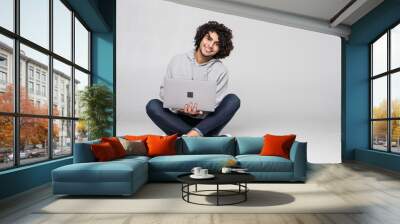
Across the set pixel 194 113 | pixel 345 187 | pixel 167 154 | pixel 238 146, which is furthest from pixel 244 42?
pixel 345 187

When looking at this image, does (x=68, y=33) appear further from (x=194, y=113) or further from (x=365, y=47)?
(x=365, y=47)

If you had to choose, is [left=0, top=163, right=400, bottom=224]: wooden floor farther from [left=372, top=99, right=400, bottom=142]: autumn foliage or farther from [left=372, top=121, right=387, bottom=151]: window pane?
[left=372, top=121, right=387, bottom=151]: window pane

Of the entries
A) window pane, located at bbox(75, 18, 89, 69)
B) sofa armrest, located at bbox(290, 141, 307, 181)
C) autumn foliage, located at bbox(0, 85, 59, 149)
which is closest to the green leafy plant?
window pane, located at bbox(75, 18, 89, 69)

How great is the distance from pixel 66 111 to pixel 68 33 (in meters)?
1.44

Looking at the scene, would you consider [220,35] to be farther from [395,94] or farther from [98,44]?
[395,94]

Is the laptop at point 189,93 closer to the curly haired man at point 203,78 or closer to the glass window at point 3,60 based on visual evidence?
the curly haired man at point 203,78

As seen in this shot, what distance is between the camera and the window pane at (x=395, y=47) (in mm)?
7668

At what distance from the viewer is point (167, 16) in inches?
312

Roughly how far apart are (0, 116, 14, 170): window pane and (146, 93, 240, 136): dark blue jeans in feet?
10.6

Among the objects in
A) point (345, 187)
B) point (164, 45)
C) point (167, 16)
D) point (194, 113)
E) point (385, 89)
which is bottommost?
point (345, 187)

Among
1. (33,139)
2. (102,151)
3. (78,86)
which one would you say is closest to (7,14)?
(33,139)

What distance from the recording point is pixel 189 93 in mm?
7492

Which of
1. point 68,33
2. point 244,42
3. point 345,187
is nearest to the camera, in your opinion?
point 345,187

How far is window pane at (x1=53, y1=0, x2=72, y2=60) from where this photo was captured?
6.32 m
